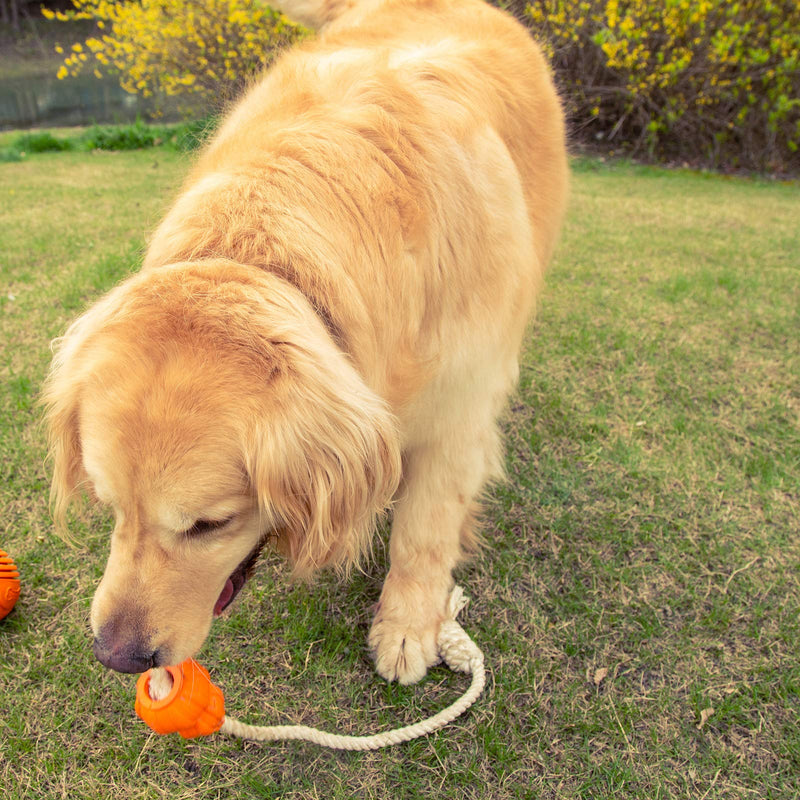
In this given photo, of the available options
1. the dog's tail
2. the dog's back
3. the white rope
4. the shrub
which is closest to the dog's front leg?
the white rope

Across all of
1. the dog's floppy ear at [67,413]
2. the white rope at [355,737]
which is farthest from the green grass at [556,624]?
the dog's floppy ear at [67,413]

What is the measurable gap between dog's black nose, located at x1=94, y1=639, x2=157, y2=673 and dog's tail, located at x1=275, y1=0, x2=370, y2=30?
310cm

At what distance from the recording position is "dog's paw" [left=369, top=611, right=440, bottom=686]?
191cm

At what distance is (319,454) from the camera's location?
4.41ft

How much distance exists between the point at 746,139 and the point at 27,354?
30.0ft


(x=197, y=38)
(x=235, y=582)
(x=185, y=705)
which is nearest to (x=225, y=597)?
(x=235, y=582)

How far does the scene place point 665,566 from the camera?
7.50 ft

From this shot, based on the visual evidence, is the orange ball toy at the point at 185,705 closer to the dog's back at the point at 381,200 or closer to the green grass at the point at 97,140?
the dog's back at the point at 381,200

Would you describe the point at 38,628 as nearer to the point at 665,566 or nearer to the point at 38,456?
the point at 38,456

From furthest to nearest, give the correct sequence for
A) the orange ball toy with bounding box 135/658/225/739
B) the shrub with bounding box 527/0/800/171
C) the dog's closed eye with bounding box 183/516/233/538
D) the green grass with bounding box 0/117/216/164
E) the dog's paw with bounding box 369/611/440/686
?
the green grass with bounding box 0/117/216/164
the shrub with bounding box 527/0/800/171
the dog's paw with bounding box 369/611/440/686
the orange ball toy with bounding box 135/658/225/739
the dog's closed eye with bounding box 183/516/233/538

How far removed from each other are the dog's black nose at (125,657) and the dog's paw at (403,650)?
2.48 feet

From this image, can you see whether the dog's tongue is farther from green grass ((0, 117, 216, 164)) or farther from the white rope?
green grass ((0, 117, 216, 164))

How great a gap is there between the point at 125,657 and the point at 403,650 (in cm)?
83

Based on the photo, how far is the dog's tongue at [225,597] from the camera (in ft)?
5.28
